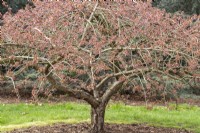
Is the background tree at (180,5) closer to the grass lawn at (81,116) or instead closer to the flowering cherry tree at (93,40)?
the grass lawn at (81,116)

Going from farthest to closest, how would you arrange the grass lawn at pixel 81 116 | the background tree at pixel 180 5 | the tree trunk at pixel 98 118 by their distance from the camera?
the background tree at pixel 180 5 < the grass lawn at pixel 81 116 < the tree trunk at pixel 98 118

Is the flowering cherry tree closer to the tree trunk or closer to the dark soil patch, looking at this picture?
the tree trunk

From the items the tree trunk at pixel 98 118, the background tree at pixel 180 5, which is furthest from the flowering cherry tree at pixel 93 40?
the background tree at pixel 180 5

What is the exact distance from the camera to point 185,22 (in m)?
7.02

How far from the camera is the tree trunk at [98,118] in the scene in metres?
7.90

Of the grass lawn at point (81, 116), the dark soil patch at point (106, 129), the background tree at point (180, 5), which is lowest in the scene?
the dark soil patch at point (106, 129)

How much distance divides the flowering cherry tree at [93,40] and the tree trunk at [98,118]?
17 centimetres

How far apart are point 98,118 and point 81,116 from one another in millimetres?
2437

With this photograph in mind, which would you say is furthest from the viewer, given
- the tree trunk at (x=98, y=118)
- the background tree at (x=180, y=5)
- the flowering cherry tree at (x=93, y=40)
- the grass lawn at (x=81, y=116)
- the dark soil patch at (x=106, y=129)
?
the background tree at (x=180, y=5)

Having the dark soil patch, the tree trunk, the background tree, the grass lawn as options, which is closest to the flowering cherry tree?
the tree trunk

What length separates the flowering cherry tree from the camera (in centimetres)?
646

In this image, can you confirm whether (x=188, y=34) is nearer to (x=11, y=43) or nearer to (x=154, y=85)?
(x=154, y=85)

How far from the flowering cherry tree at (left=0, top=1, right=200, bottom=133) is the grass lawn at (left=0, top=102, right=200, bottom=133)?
226 cm

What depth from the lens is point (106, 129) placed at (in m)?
8.56
